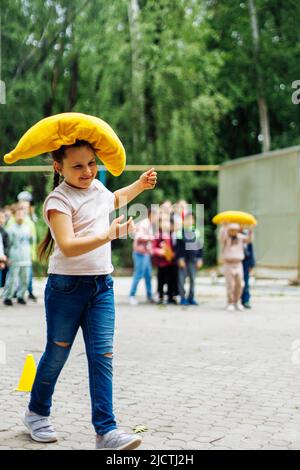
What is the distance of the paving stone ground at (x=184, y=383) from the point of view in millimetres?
4938

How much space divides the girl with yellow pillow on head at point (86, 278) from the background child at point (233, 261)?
8.99 metres

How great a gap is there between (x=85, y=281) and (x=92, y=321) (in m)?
0.24

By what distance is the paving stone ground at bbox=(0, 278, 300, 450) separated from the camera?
4.94 meters

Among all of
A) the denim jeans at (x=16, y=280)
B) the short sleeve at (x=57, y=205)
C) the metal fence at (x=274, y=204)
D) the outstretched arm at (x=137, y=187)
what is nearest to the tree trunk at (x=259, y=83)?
the metal fence at (x=274, y=204)

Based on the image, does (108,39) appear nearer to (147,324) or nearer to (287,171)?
(287,171)

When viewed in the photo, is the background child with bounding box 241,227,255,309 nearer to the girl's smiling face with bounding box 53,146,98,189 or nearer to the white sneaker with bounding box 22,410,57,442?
the white sneaker with bounding box 22,410,57,442

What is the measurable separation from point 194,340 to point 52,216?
5441 mm

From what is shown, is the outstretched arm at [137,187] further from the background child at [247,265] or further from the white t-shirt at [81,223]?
the background child at [247,265]

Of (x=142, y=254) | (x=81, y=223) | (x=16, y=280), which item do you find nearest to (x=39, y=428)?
(x=81, y=223)

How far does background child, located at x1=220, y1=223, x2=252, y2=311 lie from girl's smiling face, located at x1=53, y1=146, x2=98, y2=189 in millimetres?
9195

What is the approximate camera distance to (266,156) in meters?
19.6

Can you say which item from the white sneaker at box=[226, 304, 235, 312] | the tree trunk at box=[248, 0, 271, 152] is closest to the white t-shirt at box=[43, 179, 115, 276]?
the white sneaker at box=[226, 304, 235, 312]

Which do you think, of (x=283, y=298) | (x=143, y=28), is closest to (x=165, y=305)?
(x=283, y=298)

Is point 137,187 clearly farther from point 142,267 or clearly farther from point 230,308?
point 142,267
